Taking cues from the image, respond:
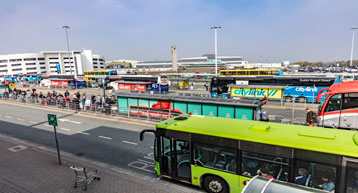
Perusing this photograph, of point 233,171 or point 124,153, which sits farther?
point 124,153

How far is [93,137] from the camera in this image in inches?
571

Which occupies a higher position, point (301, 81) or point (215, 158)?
point (301, 81)

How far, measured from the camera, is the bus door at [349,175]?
5.25 metres

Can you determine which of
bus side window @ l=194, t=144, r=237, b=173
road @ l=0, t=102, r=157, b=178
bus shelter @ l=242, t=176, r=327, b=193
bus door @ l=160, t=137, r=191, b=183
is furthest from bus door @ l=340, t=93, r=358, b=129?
road @ l=0, t=102, r=157, b=178

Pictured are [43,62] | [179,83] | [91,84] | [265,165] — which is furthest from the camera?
[43,62]

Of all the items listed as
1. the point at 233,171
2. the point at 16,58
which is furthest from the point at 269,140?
the point at 16,58

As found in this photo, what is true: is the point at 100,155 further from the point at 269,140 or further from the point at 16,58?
the point at 16,58

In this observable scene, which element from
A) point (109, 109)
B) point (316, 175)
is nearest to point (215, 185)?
point (316, 175)

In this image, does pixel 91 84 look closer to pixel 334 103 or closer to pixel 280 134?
pixel 334 103

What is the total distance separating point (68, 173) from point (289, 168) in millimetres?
8697

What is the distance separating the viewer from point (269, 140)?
249 inches

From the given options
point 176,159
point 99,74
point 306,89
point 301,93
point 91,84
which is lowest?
point 176,159

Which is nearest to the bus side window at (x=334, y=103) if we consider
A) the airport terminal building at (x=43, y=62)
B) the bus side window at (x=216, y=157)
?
the bus side window at (x=216, y=157)

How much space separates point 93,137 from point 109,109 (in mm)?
5796
